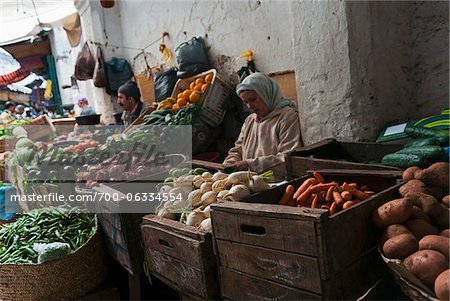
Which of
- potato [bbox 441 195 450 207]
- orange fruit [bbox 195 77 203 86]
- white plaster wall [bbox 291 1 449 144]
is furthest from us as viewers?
orange fruit [bbox 195 77 203 86]

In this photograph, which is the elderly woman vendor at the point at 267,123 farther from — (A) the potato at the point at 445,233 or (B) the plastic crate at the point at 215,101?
(A) the potato at the point at 445,233

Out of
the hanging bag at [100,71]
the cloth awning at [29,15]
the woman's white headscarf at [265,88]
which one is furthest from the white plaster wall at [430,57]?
the cloth awning at [29,15]

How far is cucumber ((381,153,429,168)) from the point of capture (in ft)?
6.15

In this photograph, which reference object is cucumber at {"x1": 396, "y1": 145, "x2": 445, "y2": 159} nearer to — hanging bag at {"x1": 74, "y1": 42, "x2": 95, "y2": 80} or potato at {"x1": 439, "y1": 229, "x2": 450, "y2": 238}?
potato at {"x1": 439, "y1": 229, "x2": 450, "y2": 238}

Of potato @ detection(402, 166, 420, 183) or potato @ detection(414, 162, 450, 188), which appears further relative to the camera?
potato @ detection(402, 166, 420, 183)

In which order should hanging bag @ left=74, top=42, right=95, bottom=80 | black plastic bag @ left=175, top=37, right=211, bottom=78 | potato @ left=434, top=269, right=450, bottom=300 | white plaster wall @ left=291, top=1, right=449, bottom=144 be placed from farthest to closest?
hanging bag @ left=74, top=42, right=95, bottom=80 → black plastic bag @ left=175, top=37, right=211, bottom=78 → white plaster wall @ left=291, top=1, right=449, bottom=144 → potato @ left=434, top=269, right=450, bottom=300

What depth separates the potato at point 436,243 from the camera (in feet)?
4.32

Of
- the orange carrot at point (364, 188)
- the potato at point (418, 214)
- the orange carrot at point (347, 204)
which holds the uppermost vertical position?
the orange carrot at point (347, 204)

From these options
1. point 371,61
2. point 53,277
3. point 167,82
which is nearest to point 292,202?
point 371,61

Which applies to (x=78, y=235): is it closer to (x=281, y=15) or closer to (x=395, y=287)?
(x=395, y=287)

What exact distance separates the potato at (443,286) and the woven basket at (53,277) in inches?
85.4

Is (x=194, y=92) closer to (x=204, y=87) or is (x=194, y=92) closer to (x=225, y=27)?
(x=204, y=87)

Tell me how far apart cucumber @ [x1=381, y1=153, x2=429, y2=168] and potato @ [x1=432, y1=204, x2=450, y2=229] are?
0.37 m

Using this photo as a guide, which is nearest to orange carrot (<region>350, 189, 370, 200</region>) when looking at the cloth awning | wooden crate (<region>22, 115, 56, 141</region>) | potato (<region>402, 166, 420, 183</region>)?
potato (<region>402, 166, 420, 183</region>)
